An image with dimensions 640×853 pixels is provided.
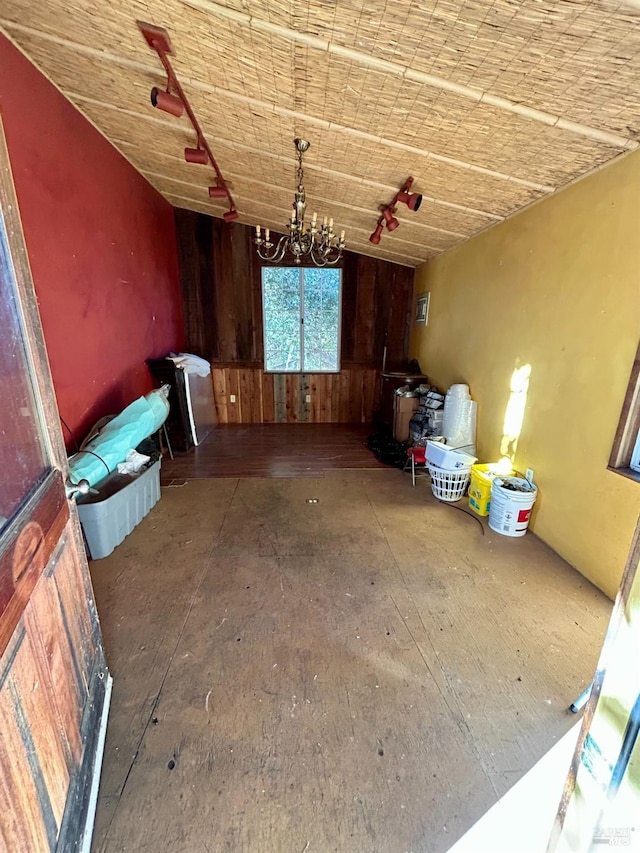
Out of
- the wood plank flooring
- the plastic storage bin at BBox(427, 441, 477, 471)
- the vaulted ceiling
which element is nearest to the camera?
the vaulted ceiling

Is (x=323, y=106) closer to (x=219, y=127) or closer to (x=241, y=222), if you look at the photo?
(x=219, y=127)

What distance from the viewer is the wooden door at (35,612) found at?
0.77 meters

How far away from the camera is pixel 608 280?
6.64 ft

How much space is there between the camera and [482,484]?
112 inches

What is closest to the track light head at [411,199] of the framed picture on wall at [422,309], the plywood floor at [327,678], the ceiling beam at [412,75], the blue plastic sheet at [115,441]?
the ceiling beam at [412,75]

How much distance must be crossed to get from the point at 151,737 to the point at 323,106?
300 centimetres

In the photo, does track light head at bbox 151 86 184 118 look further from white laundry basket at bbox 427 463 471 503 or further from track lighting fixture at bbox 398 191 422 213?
white laundry basket at bbox 427 463 471 503

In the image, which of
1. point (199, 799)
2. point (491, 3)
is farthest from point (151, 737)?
point (491, 3)

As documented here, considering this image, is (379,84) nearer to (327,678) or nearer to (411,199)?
(411,199)

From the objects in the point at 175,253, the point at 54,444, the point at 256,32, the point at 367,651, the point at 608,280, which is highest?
the point at 256,32

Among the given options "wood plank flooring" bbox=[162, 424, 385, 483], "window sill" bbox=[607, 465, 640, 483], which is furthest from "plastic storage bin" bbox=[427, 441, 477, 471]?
"window sill" bbox=[607, 465, 640, 483]

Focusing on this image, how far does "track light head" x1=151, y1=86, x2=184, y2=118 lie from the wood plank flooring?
2.73 meters

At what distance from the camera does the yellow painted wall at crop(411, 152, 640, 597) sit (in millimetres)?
1949

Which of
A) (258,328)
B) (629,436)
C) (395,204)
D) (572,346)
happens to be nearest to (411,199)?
(395,204)
